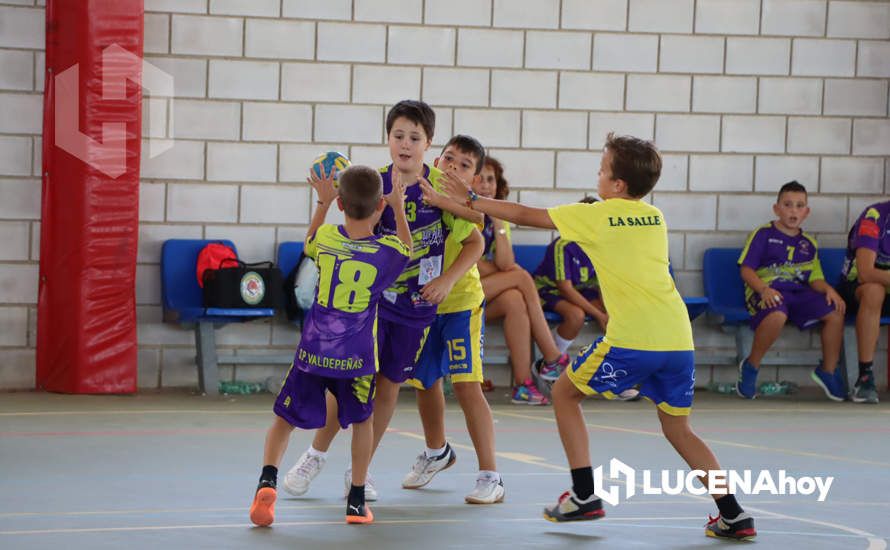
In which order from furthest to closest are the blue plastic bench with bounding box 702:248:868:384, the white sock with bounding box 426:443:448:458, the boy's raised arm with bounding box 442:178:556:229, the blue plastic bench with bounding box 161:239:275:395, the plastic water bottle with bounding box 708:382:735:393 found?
the plastic water bottle with bounding box 708:382:735:393
the blue plastic bench with bounding box 702:248:868:384
the blue plastic bench with bounding box 161:239:275:395
the white sock with bounding box 426:443:448:458
the boy's raised arm with bounding box 442:178:556:229

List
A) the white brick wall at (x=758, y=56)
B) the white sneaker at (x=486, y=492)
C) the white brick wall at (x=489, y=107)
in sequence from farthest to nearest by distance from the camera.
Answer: the white brick wall at (x=758, y=56) < the white brick wall at (x=489, y=107) < the white sneaker at (x=486, y=492)

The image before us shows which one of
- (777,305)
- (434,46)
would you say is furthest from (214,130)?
(777,305)

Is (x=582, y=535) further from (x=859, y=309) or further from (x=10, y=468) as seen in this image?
(x=859, y=309)

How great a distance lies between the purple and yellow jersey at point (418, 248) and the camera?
4785mm

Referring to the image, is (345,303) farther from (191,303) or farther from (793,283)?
(793,283)

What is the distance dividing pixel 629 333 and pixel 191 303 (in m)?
4.89

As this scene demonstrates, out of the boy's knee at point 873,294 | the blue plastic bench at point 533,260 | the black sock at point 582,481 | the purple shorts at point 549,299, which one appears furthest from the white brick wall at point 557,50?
the black sock at point 582,481

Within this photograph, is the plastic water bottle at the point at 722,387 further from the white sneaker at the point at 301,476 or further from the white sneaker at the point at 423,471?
the white sneaker at the point at 301,476

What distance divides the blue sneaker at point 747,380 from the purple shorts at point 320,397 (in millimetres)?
→ 5305

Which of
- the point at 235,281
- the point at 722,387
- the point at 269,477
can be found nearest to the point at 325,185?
the point at 269,477

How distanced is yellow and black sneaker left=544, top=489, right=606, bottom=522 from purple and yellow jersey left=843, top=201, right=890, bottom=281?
550 centimetres

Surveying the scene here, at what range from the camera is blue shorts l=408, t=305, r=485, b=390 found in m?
4.97

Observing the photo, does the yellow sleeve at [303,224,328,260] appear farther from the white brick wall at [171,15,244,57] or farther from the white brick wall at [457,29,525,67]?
the white brick wall at [457,29,525,67]

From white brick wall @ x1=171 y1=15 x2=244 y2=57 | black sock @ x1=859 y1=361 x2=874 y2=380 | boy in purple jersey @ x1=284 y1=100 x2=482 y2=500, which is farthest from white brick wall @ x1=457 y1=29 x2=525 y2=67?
boy in purple jersey @ x1=284 y1=100 x2=482 y2=500
